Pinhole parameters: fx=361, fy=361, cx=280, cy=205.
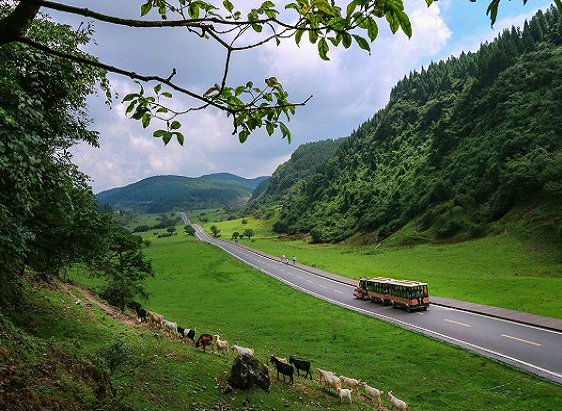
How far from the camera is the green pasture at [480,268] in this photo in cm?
3300

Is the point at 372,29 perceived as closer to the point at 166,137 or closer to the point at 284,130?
the point at 284,130

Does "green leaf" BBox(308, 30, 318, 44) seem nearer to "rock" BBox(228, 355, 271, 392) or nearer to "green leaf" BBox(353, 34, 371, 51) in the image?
"green leaf" BBox(353, 34, 371, 51)

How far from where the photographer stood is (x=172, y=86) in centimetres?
303

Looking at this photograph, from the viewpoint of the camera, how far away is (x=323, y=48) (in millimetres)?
3137

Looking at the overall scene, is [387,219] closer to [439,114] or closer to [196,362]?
[439,114]

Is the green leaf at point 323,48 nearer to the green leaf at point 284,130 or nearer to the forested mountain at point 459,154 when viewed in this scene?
the green leaf at point 284,130

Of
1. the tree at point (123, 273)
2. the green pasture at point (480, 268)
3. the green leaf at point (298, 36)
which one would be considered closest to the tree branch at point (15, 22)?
the green leaf at point (298, 36)

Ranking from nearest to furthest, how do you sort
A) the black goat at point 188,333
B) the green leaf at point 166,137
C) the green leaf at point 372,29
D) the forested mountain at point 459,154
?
the green leaf at point 372,29 → the green leaf at point 166,137 → the black goat at point 188,333 → the forested mountain at point 459,154

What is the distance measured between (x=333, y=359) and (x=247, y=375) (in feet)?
32.6

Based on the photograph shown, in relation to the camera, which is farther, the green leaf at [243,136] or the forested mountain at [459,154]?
the forested mountain at [459,154]

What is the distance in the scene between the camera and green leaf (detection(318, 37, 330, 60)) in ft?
10.2

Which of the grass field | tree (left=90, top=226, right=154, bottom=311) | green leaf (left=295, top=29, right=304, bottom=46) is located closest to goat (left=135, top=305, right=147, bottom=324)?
tree (left=90, top=226, right=154, bottom=311)

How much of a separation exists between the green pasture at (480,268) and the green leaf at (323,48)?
31818 mm

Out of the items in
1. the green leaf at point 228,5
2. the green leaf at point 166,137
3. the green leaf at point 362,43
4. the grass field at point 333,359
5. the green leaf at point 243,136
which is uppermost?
the green leaf at point 228,5
